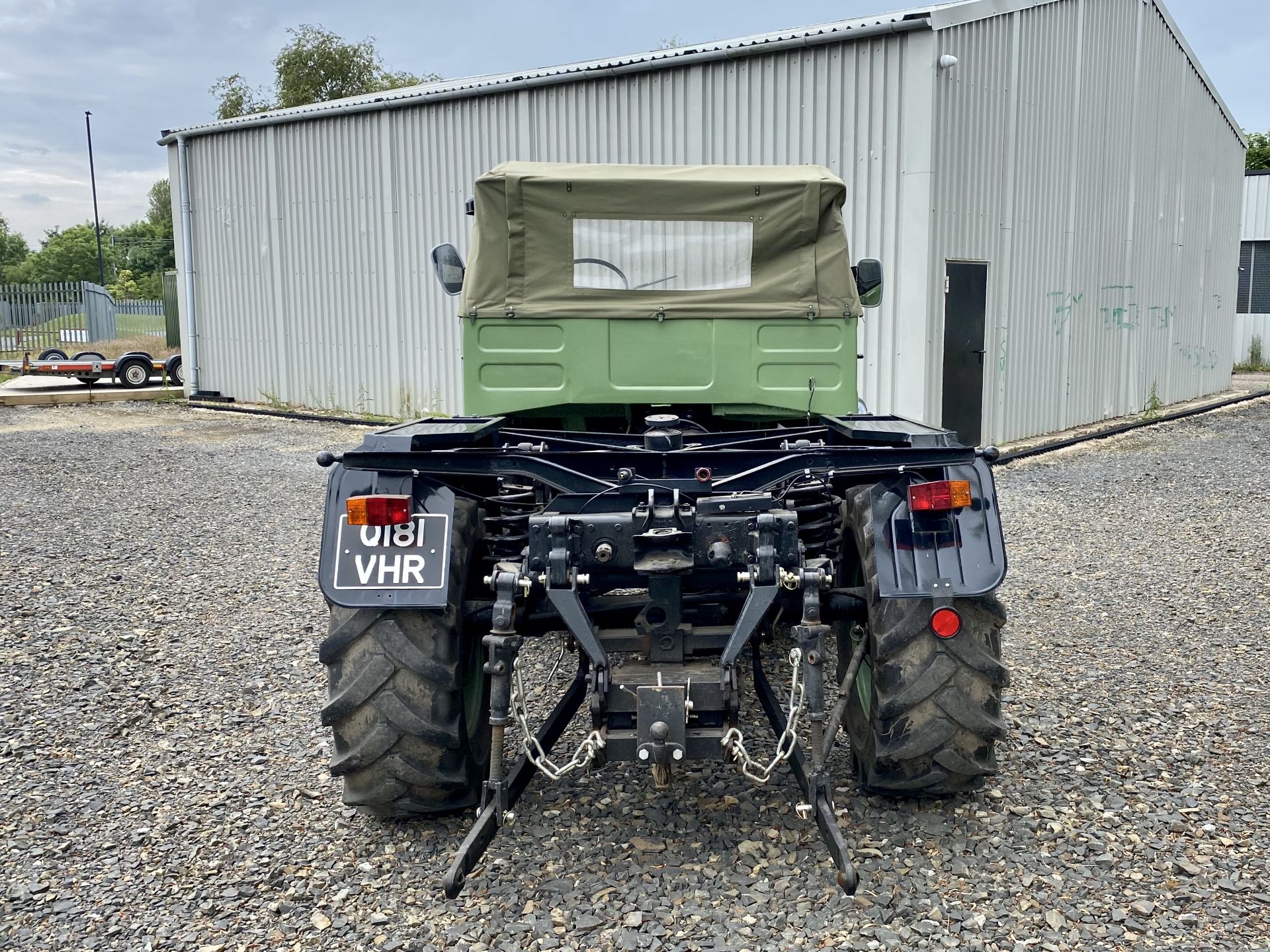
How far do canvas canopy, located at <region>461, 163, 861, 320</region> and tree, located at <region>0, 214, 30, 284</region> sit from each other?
3484 inches

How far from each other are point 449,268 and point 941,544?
2984mm

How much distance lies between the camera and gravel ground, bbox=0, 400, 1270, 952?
319 centimetres

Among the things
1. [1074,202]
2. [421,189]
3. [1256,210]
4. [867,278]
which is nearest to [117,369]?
[421,189]

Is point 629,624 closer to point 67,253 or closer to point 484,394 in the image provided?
point 484,394

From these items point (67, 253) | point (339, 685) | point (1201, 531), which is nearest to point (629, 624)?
point (339, 685)

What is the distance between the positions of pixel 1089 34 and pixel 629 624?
535 inches

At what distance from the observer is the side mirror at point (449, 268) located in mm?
5410

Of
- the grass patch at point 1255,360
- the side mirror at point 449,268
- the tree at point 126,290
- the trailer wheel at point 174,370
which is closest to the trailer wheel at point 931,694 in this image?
the side mirror at point 449,268

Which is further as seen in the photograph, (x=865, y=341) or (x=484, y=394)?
(x=865, y=341)

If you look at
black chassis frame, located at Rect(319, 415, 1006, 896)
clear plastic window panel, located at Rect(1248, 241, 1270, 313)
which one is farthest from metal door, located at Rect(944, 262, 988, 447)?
clear plastic window panel, located at Rect(1248, 241, 1270, 313)

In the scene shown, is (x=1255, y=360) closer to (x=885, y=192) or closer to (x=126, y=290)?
(x=885, y=192)

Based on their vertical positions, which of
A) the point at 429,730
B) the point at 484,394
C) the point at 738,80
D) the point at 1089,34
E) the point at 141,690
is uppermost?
the point at 1089,34

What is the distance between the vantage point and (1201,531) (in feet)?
28.5

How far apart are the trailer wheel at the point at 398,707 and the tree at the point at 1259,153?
164 ft
